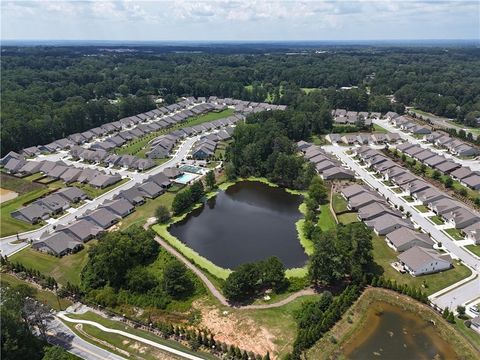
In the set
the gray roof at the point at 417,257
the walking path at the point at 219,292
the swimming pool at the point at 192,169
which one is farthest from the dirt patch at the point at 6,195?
the gray roof at the point at 417,257

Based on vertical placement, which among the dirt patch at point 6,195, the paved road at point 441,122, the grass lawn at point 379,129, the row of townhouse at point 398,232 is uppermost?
the row of townhouse at point 398,232

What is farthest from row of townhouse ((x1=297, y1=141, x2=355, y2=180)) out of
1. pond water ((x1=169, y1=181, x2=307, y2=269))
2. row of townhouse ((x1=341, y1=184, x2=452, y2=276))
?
pond water ((x1=169, y1=181, x2=307, y2=269))

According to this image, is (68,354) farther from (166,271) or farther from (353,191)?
(353,191)

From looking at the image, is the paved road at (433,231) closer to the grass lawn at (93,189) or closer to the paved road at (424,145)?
the paved road at (424,145)

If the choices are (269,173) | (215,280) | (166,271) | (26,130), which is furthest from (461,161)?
(26,130)

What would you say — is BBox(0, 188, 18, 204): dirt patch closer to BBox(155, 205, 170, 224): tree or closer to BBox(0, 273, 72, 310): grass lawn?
BBox(0, 273, 72, 310): grass lawn

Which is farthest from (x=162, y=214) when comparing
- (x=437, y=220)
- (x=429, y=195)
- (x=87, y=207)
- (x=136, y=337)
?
(x=429, y=195)

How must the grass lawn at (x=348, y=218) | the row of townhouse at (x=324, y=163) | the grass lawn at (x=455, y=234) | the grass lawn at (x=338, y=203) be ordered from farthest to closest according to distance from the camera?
the row of townhouse at (x=324, y=163) < the grass lawn at (x=338, y=203) < the grass lawn at (x=348, y=218) < the grass lawn at (x=455, y=234)
